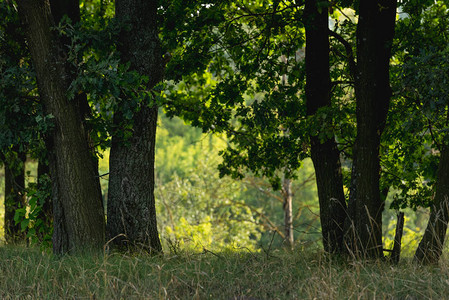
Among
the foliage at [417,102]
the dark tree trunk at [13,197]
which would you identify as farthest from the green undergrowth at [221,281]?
the dark tree trunk at [13,197]

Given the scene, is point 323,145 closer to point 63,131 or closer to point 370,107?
point 370,107

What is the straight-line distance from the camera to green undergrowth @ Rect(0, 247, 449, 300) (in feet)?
16.2

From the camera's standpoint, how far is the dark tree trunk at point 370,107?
7348 millimetres

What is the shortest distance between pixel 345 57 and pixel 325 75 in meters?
1.30

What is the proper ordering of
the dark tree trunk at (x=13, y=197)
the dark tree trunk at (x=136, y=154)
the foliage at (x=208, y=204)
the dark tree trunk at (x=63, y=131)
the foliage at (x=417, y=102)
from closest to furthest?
the foliage at (x=417, y=102), the dark tree trunk at (x=63, y=131), the dark tree trunk at (x=136, y=154), the dark tree trunk at (x=13, y=197), the foliage at (x=208, y=204)

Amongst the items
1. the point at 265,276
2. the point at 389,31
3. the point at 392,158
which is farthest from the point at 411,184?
the point at 265,276

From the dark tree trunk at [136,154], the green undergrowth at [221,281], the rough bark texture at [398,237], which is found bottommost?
the green undergrowth at [221,281]

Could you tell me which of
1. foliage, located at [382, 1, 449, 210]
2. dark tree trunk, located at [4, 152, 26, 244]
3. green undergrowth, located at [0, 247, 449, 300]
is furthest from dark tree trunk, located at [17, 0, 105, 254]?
foliage, located at [382, 1, 449, 210]

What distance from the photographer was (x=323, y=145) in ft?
27.6

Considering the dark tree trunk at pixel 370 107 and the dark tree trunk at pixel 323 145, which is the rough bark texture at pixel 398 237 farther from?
the dark tree trunk at pixel 323 145

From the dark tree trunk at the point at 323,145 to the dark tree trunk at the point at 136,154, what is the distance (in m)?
2.52

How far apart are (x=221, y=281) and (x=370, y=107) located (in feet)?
11.3

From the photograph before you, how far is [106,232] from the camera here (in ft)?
25.4

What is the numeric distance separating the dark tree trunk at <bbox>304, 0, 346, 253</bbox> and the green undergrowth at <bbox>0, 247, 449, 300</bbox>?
6.18ft
